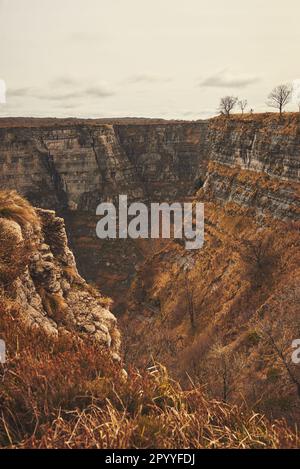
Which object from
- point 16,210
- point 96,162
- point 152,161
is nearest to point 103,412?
point 16,210

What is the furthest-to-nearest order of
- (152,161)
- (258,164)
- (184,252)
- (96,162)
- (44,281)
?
1. (152,161)
2. (96,162)
3. (184,252)
4. (258,164)
5. (44,281)

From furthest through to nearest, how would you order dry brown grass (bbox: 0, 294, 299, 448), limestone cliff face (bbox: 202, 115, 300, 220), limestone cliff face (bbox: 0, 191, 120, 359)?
1. limestone cliff face (bbox: 202, 115, 300, 220)
2. limestone cliff face (bbox: 0, 191, 120, 359)
3. dry brown grass (bbox: 0, 294, 299, 448)

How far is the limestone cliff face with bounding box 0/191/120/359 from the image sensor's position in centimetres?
1268

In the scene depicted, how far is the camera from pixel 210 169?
58562 mm

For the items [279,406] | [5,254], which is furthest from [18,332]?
[279,406]

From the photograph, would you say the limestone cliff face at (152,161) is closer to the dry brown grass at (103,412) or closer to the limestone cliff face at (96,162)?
the limestone cliff face at (96,162)

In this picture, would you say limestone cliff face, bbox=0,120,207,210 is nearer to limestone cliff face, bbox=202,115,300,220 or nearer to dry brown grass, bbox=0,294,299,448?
limestone cliff face, bbox=202,115,300,220

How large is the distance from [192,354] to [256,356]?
7.66 m

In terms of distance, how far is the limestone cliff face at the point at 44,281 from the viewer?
41.6 ft

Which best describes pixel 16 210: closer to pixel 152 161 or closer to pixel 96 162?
pixel 96 162

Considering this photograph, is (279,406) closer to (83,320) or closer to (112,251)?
(83,320)

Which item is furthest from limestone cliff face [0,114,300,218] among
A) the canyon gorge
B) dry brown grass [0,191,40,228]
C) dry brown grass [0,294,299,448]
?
dry brown grass [0,294,299,448]

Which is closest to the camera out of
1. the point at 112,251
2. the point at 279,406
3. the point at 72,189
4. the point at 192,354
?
the point at 279,406

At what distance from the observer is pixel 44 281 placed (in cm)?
1603
